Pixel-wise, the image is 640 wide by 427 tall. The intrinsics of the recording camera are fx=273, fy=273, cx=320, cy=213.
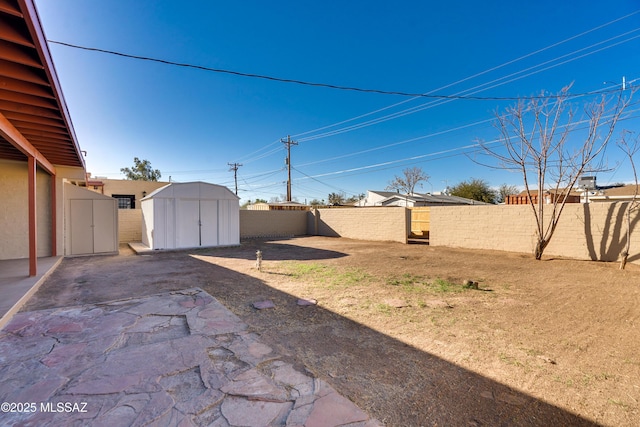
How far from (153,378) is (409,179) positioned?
34.9 metres

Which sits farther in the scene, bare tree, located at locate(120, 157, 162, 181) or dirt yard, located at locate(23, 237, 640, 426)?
bare tree, located at locate(120, 157, 162, 181)

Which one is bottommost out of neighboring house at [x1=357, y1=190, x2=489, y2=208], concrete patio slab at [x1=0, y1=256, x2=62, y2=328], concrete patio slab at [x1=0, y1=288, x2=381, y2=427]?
concrete patio slab at [x1=0, y1=288, x2=381, y2=427]

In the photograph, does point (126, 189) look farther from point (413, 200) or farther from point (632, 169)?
point (632, 169)

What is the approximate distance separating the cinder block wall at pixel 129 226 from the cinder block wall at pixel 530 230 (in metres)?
13.5

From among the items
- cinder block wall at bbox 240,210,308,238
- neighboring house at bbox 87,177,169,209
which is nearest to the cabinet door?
cinder block wall at bbox 240,210,308,238

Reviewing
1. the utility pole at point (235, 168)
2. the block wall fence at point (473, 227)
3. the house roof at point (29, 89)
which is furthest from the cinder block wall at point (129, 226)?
the utility pole at point (235, 168)

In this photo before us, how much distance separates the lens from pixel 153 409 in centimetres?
180

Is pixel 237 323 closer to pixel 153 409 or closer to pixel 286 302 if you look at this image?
pixel 286 302

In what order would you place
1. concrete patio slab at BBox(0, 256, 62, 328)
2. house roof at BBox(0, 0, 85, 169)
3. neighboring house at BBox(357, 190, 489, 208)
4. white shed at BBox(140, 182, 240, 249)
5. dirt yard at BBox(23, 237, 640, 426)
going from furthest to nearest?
neighboring house at BBox(357, 190, 489, 208), white shed at BBox(140, 182, 240, 249), concrete patio slab at BBox(0, 256, 62, 328), house roof at BBox(0, 0, 85, 169), dirt yard at BBox(23, 237, 640, 426)

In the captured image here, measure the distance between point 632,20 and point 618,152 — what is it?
10.8ft

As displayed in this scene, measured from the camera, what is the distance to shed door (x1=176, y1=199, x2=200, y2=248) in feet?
34.2

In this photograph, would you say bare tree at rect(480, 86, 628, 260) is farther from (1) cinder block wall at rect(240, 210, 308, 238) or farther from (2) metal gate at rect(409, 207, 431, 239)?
(1) cinder block wall at rect(240, 210, 308, 238)

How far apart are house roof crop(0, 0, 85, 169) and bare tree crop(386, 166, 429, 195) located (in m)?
32.2

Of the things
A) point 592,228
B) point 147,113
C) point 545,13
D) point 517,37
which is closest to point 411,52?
point 517,37
